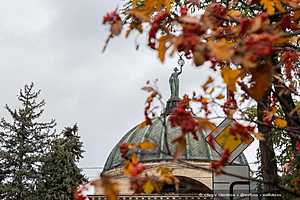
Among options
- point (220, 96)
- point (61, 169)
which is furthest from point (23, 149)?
point (220, 96)

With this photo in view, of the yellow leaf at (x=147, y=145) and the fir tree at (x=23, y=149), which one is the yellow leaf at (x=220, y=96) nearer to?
the yellow leaf at (x=147, y=145)

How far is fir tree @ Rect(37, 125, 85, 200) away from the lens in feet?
84.7

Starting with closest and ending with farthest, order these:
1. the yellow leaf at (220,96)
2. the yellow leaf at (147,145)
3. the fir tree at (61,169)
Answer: the yellow leaf at (147,145) → the yellow leaf at (220,96) → the fir tree at (61,169)

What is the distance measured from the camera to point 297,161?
18.3 feet

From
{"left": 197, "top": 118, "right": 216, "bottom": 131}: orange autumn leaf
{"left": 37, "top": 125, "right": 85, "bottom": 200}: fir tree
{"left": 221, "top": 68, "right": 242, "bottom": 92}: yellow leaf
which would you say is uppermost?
{"left": 37, "top": 125, "right": 85, "bottom": 200}: fir tree

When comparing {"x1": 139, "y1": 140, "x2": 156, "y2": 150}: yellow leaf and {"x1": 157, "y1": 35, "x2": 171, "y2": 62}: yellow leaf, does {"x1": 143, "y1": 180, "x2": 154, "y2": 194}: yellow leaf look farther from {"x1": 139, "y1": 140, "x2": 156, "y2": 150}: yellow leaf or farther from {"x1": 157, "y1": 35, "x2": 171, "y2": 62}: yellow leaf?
{"x1": 157, "y1": 35, "x2": 171, "y2": 62}: yellow leaf

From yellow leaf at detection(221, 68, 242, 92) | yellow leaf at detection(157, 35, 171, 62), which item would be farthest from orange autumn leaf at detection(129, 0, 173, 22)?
yellow leaf at detection(221, 68, 242, 92)

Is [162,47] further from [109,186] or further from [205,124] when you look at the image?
[109,186]

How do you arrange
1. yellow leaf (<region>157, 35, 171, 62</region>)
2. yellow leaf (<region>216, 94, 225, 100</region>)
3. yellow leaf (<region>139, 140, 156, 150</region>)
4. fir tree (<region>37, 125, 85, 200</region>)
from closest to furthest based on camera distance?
yellow leaf (<region>157, 35, 171, 62</region>) → yellow leaf (<region>139, 140, 156, 150</region>) → yellow leaf (<region>216, 94, 225, 100</region>) → fir tree (<region>37, 125, 85, 200</region>)

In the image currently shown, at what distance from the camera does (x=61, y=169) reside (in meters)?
26.3

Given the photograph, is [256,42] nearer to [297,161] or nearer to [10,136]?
[297,161]

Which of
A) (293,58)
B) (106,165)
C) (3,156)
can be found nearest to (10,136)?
(3,156)

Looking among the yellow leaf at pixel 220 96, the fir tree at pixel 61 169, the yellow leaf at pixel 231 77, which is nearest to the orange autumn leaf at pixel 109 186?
the yellow leaf at pixel 231 77

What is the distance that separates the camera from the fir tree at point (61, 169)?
84.7ft
